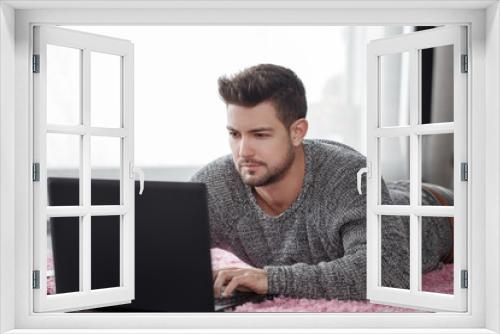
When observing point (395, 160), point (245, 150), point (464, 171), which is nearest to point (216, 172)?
point (245, 150)

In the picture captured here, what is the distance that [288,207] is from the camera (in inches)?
188

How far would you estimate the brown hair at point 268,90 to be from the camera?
491 centimetres

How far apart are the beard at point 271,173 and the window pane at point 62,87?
1361 millimetres

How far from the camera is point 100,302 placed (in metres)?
2.70

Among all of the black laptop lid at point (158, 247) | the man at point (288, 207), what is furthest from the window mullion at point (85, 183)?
the man at point (288, 207)

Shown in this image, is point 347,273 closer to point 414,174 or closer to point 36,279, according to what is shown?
point 414,174

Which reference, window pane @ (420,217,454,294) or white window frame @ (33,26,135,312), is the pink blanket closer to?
window pane @ (420,217,454,294)

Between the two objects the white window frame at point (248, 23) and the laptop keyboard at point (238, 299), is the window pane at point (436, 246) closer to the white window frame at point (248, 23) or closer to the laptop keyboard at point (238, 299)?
the laptop keyboard at point (238, 299)

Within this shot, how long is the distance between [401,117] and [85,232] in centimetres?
332

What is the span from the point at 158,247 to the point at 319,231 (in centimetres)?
149

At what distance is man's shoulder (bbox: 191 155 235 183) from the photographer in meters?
4.77

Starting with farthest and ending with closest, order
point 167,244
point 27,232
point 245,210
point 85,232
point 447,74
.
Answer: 1. point 447,74
2. point 245,210
3. point 167,244
4. point 85,232
5. point 27,232

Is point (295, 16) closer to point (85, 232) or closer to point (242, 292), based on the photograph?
point (85, 232)

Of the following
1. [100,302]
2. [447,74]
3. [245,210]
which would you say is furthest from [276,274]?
[447,74]
